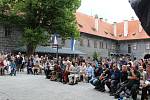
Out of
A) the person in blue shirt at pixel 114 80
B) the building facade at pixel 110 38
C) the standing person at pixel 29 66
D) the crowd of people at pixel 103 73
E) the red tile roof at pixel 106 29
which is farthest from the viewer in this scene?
the red tile roof at pixel 106 29

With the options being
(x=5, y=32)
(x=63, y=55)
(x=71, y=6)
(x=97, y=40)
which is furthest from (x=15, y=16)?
(x=97, y=40)

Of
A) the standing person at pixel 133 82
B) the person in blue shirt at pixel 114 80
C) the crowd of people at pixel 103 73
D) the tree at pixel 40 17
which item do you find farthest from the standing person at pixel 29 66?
the standing person at pixel 133 82

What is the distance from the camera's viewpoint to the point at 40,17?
42.0 metres

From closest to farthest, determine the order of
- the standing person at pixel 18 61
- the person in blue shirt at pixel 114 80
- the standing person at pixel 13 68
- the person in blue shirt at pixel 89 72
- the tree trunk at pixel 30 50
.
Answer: the person in blue shirt at pixel 114 80
the person in blue shirt at pixel 89 72
the standing person at pixel 13 68
the standing person at pixel 18 61
the tree trunk at pixel 30 50

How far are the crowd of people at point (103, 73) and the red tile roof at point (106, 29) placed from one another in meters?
29.3

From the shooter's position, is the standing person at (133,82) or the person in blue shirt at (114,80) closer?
the standing person at (133,82)

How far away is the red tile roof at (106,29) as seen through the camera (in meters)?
63.5

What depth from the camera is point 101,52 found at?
66.8 meters

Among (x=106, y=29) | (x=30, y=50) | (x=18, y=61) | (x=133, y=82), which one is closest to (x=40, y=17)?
(x=30, y=50)

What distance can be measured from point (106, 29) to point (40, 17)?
3136 centimetres

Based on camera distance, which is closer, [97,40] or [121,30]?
[97,40]

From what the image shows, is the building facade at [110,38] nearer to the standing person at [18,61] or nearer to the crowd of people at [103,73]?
the standing person at [18,61]

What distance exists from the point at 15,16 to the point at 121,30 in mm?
35667

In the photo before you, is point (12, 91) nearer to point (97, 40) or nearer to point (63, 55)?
point (63, 55)
